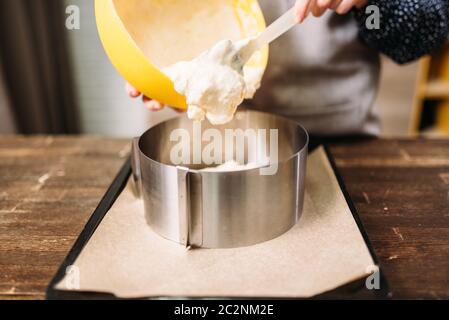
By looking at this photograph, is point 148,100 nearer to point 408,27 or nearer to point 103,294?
point 103,294

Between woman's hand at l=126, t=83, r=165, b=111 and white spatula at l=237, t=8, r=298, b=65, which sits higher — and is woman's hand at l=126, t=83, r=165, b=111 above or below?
below

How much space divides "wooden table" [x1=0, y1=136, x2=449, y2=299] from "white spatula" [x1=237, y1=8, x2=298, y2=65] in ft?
1.20

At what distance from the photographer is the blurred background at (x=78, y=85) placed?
6.15ft

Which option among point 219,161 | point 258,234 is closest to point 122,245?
point 258,234

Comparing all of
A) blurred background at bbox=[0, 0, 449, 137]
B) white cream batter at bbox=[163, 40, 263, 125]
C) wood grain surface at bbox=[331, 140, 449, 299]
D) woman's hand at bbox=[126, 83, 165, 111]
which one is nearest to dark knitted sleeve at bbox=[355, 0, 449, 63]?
wood grain surface at bbox=[331, 140, 449, 299]

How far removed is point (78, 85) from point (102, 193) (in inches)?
59.1

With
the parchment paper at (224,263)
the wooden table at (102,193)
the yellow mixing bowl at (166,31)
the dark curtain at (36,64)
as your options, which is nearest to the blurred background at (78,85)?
the dark curtain at (36,64)

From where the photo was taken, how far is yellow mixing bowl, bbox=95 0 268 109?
0.81 metres

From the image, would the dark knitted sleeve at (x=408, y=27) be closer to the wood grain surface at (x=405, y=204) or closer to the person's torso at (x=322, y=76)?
the person's torso at (x=322, y=76)

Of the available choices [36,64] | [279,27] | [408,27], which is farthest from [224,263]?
[36,64]

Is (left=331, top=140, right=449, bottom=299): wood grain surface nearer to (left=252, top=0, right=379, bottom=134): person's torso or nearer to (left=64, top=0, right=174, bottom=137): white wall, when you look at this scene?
(left=252, top=0, right=379, bottom=134): person's torso

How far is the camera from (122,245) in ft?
2.56
